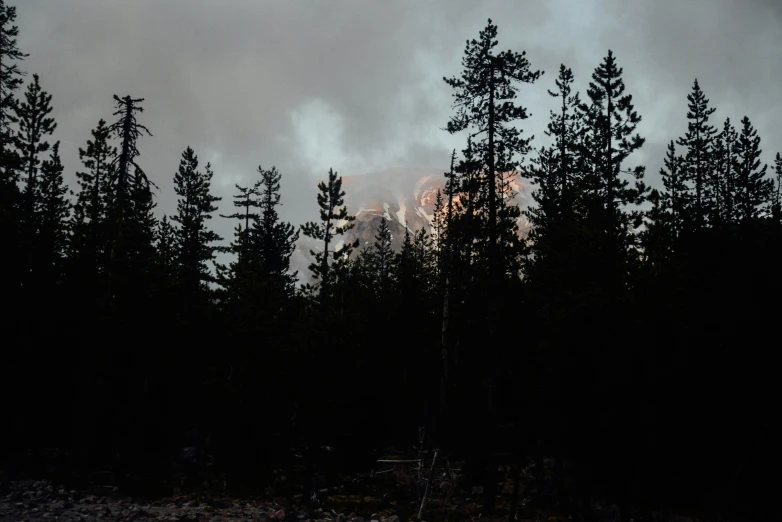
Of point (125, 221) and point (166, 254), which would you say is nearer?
point (125, 221)

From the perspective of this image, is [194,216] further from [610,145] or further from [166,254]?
[610,145]

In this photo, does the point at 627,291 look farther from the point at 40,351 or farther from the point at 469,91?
the point at 40,351

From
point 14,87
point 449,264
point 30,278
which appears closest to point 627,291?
point 449,264

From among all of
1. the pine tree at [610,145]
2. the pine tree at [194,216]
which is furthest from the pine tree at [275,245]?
the pine tree at [610,145]

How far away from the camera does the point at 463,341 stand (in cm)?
2847

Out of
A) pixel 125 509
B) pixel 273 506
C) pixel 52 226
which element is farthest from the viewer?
pixel 52 226

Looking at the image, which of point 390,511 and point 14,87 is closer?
point 390,511

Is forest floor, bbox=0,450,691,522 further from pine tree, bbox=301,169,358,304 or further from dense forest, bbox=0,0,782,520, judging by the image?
pine tree, bbox=301,169,358,304

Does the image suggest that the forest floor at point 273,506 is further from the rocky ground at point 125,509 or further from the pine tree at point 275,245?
the pine tree at point 275,245

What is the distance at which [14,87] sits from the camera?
81.0 feet

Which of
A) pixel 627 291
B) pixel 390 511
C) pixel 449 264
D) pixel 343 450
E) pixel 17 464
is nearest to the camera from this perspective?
pixel 627 291

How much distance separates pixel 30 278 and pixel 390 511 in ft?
61.4

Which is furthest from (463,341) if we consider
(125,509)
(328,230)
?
(125,509)

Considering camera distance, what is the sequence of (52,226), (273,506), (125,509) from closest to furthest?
(125,509), (273,506), (52,226)
